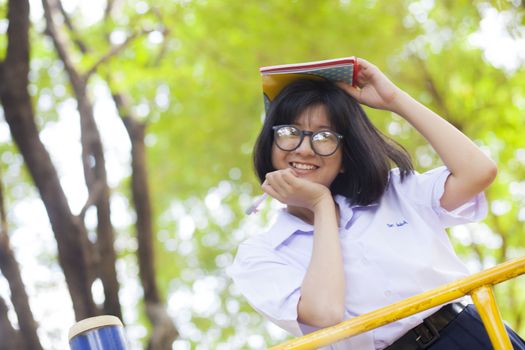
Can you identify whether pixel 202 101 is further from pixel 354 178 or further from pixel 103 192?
pixel 354 178

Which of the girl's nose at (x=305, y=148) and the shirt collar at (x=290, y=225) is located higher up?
the girl's nose at (x=305, y=148)

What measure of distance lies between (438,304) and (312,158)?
664 mm

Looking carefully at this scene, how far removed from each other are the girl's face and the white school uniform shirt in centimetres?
10

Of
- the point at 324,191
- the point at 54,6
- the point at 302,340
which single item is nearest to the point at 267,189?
the point at 324,191

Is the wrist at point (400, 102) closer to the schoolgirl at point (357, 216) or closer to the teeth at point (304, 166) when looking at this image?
the schoolgirl at point (357, 216)

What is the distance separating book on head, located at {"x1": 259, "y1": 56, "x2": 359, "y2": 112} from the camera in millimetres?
2191

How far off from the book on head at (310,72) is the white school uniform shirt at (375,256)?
0.33 metres

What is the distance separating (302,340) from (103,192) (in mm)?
5105

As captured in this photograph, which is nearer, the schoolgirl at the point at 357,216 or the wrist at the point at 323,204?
the schoolgirl at the point at 357,216

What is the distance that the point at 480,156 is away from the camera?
2.05 m

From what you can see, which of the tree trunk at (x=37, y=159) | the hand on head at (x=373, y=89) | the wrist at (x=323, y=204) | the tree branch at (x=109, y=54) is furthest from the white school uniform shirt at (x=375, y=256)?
the tree branch at (x=109, y=54)

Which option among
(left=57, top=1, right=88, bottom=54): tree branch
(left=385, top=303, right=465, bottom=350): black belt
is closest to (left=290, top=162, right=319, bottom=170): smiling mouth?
(left=385, top=303, right=465, bottom=350): black belt

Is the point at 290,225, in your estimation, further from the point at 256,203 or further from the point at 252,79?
the point at 252,79

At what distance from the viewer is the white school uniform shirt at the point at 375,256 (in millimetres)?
1920
